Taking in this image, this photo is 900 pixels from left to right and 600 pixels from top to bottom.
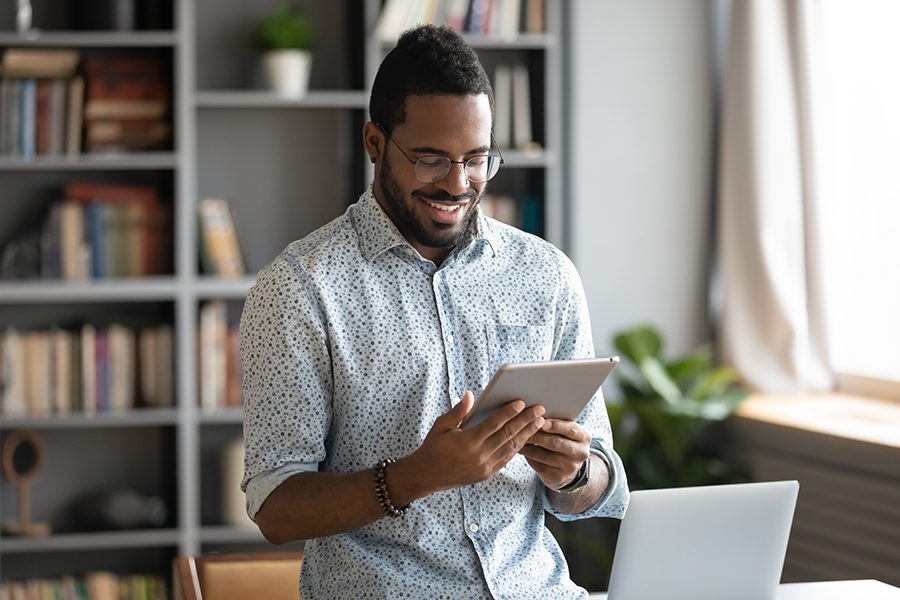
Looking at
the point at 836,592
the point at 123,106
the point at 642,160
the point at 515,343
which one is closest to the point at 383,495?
the point at 515,343

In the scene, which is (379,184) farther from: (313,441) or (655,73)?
(655,73)

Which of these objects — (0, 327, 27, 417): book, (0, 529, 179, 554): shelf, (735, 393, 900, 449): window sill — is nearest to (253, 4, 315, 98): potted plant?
(0, 327, 27, 417): book

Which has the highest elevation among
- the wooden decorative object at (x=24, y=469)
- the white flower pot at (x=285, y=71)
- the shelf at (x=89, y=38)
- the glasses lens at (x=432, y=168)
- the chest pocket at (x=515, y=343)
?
the shelf at (x=89, y=38)

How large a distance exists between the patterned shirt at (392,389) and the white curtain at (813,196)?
83.1 inches

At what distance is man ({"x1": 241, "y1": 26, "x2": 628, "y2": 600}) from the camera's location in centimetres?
181

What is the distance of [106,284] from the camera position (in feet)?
12.6

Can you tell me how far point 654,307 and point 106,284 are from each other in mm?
1739

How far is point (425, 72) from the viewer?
190 centimetres

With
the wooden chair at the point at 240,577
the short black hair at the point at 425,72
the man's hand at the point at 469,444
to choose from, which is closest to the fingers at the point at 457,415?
the man's hand at the point at 469,444

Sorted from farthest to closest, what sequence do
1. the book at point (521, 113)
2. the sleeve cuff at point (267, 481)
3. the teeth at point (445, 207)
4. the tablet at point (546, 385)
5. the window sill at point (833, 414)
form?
the book at point (521, 113) < the window sill at point (833, 414) < the teeth at point (445, 207) < the sleeve cuff at point (267, 481) < the tablet at point (546, 385)

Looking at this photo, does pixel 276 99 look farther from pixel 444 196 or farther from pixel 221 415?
pixel 444 196

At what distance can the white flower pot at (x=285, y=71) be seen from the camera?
392cm

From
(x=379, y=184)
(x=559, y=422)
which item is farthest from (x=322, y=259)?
(x=559, y=422)

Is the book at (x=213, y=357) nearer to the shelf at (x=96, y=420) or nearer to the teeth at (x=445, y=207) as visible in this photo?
the shelf at (x=96, y=420)
